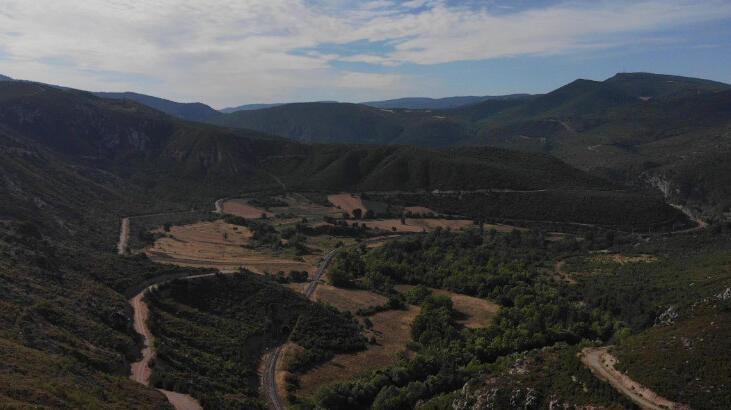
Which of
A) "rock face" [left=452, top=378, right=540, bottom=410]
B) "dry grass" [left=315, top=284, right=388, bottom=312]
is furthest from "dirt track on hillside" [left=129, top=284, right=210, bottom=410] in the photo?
Result: "dry grass" [left=315, top=284, right=388, bottom=312]

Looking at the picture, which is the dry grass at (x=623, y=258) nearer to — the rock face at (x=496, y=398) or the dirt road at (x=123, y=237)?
the rock face at (x=496, y=398)

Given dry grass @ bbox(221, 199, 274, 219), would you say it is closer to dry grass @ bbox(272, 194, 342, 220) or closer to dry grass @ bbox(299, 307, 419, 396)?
dry grass @ bbox(272, 194, 342, 220)

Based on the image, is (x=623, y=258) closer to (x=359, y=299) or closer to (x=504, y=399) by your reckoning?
(x=359, y=299)

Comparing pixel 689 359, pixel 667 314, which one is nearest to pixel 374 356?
pixel 689 359

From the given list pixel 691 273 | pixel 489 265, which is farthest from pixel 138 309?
pixel 691 273

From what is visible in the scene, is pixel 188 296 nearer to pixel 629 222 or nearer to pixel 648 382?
pixel 648 382
